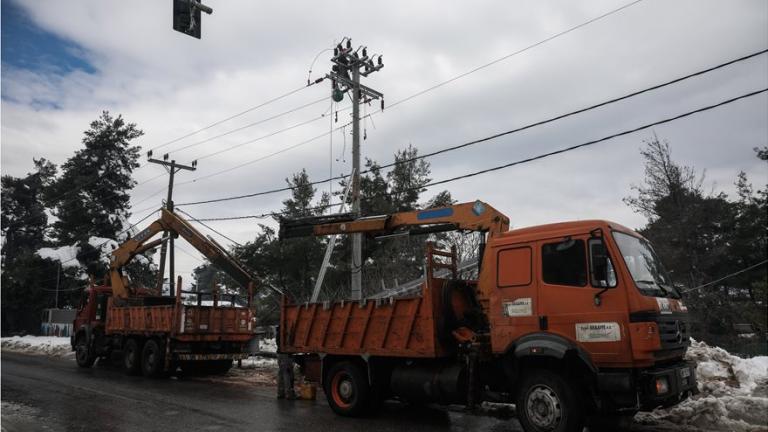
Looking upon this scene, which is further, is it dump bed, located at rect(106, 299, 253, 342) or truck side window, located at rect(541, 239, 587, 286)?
dump bed, located at rect(106, 299, 253, 342)

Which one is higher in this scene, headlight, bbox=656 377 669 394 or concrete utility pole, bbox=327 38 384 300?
concrete utility pole, bbox=327 38 384 300

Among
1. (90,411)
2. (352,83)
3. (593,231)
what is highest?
(352,83)

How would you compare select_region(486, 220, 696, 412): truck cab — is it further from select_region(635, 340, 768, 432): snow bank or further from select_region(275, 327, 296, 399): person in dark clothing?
select_region(275, 327, 296, 399): person in dark clothing

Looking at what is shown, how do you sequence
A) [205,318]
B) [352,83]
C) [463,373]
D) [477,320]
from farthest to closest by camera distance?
[352,83]
[205,318]
[477,320]
[463,373]

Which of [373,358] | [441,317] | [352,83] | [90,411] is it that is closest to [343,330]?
[373,358]

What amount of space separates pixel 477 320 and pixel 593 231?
273 cm

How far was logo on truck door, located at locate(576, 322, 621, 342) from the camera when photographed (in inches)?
257

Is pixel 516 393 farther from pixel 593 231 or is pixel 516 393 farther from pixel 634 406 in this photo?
pixel 593 231

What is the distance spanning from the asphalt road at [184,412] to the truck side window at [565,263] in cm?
254

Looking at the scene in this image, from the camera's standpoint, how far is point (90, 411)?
31.8ft

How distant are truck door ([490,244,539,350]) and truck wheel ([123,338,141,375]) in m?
12.2

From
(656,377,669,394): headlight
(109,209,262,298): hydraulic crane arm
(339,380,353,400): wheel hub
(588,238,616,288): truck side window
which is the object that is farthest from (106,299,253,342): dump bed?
(656,377,669,394): headlight

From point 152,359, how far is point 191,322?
1631 millimetres

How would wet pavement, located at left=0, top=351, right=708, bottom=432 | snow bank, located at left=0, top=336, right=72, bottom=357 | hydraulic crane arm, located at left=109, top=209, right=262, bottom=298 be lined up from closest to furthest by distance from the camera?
wet pavement, located at left=0, top=351, right=708, bottom=432 → hydraulic crane arm, located at left=109, top=209, right=262, bottom=298 → snow bank, located at left=0, top=336, right=72, bottom=357
